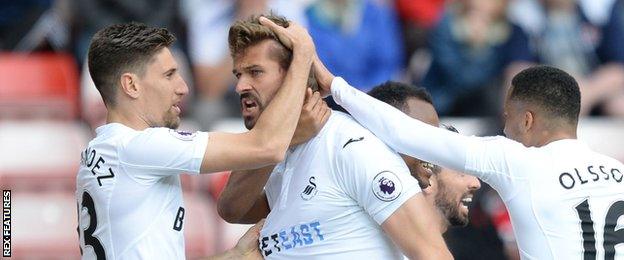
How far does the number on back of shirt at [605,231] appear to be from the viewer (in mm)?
6090

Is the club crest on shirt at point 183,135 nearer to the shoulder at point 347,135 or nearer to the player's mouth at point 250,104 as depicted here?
the player's mouth at point 250,104

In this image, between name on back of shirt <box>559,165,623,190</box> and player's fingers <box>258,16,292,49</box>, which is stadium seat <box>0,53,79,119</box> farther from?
name on back of shirt <box>559,165,623,190</box>

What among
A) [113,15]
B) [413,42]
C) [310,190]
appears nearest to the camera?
[310,190]

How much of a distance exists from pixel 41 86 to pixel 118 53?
15.9 feet

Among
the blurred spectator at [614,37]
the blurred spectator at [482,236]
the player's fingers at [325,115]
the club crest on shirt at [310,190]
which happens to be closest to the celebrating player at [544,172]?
the player's fingers at [325,115]

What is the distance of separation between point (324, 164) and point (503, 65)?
5.51 metres

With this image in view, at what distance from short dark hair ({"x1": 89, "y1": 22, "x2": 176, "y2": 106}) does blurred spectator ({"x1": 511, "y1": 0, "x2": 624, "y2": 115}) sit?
19.8 ft

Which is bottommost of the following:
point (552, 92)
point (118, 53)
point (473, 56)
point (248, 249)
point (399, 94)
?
point (248, 249)

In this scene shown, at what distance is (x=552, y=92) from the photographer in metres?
6.31

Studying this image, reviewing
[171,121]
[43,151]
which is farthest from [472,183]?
[43,151]

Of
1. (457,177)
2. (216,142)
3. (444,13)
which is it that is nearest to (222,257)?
(216,142)

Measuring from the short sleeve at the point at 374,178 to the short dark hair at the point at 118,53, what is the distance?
3.13 ft

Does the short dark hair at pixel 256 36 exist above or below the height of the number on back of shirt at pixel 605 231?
above

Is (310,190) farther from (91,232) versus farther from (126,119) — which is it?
(91,232)
